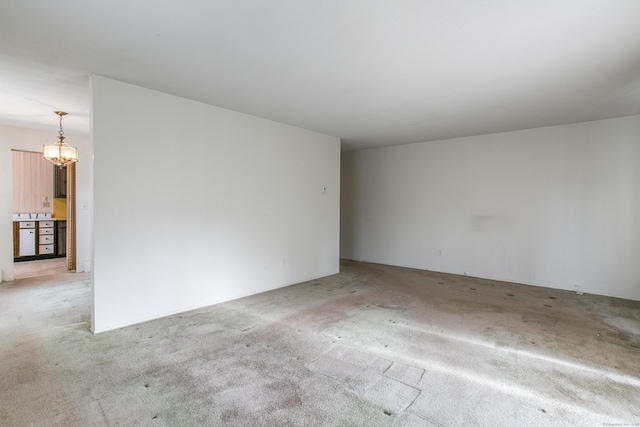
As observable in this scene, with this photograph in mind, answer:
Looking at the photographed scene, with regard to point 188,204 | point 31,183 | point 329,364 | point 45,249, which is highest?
point 31,183

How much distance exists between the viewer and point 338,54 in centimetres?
A: 259

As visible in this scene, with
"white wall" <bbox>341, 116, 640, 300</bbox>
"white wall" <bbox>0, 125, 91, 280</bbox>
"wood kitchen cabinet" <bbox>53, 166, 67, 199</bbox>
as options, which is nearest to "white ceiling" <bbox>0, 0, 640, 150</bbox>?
"white wall" <bbox>341, 116, 640, 300</bbox>

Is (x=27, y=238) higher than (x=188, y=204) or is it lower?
lower

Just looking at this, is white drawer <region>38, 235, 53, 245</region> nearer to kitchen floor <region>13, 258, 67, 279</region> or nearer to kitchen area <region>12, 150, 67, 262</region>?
kitchen area <region>12, 150, 67, 262</region>

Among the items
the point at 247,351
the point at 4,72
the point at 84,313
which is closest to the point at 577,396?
the point at 247,351

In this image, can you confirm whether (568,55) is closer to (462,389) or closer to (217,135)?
(462,389)

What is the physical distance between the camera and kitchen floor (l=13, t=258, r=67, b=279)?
5.78 meters

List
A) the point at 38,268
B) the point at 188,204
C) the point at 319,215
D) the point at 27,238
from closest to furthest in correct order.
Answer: the point at 188,204
the point at 319,215
the point at 38,268
the point at 27,238

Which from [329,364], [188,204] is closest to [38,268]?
[188,204]

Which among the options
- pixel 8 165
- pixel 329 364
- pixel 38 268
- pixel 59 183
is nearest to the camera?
pixel 329 364

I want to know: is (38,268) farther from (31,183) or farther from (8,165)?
(31,183)

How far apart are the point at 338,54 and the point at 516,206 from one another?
435 cm

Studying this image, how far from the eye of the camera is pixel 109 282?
319 cm

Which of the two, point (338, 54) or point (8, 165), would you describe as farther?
point (8, 165)
